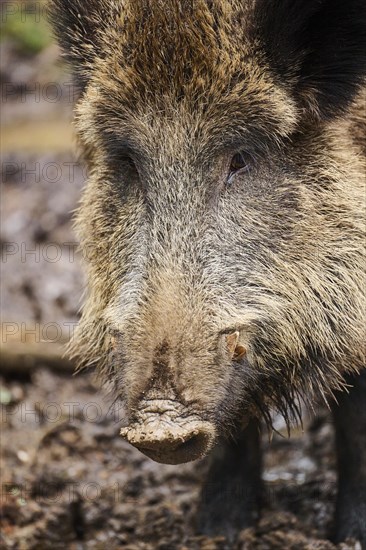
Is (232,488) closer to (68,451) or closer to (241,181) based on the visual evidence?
(68,451)

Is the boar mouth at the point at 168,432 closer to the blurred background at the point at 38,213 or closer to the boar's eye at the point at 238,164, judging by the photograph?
the boar's eye at the point at 238,164

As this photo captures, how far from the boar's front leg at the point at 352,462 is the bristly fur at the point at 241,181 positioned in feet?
1.86

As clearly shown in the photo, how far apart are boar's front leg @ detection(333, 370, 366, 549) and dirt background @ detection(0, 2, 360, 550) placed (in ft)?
0.41

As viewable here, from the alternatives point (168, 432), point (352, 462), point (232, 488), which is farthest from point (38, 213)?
point (168, 432)

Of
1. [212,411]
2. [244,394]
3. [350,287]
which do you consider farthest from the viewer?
[350,287]

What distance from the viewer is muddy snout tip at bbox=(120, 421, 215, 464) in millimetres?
4020

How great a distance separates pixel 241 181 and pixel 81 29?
Answer: 1.08 m

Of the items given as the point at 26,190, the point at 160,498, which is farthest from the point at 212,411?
the point at 26,190

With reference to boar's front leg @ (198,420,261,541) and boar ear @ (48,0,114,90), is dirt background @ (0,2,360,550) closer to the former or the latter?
boar's front leg @ (198,420,261,541)

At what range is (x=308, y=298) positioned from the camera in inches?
185

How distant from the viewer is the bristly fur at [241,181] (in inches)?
176

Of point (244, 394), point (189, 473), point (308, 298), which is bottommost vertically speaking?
point (189, 473)

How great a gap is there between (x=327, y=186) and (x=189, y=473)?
250 cm

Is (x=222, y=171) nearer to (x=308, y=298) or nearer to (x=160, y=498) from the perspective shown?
(x=308, y=298)
